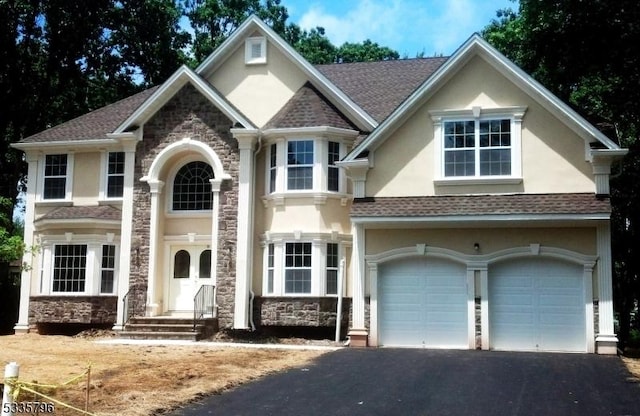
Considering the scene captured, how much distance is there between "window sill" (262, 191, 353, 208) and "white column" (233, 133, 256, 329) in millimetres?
693

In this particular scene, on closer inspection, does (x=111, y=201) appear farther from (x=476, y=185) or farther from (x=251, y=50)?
(x=476, y=185)

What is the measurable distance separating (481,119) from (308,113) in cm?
502

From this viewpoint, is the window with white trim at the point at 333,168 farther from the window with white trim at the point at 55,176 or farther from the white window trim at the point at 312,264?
the window with white trim at the point at 55,176

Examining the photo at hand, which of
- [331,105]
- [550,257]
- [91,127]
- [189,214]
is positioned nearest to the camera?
[550,257]

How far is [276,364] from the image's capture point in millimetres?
15453

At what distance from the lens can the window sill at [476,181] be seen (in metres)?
19.1

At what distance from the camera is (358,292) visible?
64.8ft

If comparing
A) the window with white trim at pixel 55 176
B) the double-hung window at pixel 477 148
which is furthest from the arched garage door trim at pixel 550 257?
the window with white trim at pixel 55 176

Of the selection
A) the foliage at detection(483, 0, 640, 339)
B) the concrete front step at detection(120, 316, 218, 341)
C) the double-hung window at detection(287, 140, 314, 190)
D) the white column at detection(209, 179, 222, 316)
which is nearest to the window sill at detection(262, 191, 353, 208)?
the double-hung window at detection(287, 140, 314, 190)

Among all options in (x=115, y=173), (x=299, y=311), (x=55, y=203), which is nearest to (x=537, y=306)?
(x=299, y=311)

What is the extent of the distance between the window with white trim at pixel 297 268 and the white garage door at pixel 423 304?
7.88ft

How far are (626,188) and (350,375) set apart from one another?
17793 millimetres

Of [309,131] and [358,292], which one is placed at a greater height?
[309,131]

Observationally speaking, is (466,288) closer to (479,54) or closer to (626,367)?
(626,367)
